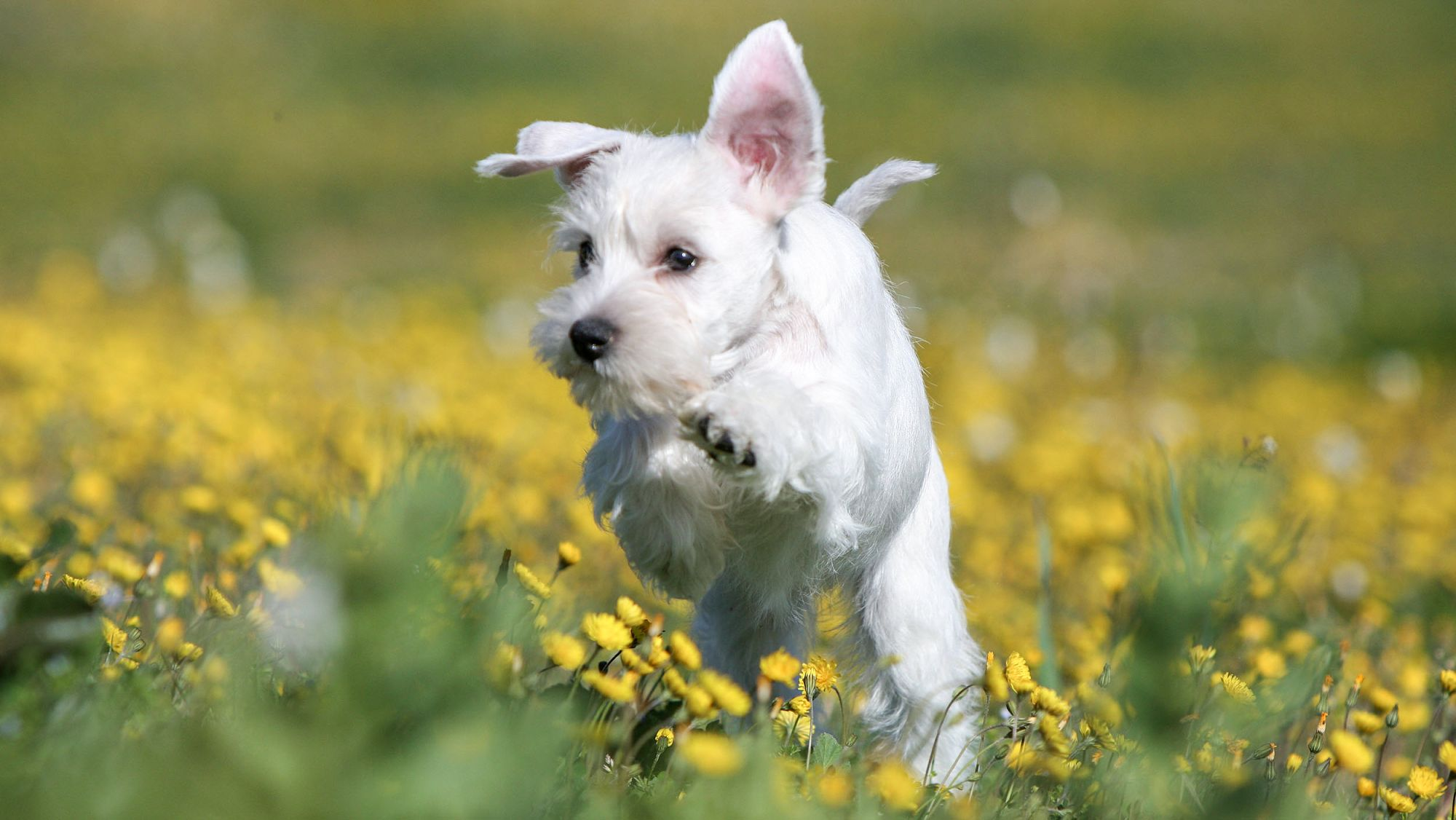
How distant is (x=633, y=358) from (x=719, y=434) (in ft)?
0.92

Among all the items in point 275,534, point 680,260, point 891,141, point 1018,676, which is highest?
point 680,260

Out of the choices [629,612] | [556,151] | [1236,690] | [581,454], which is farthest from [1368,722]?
[581,454]

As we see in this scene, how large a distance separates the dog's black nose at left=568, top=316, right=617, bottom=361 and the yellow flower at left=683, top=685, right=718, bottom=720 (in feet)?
2.49

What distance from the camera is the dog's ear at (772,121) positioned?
2.84 meters

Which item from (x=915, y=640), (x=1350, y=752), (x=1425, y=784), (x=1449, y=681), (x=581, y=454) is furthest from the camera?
(x=581, y=454)

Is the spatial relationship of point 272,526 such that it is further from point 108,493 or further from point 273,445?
point 273,445

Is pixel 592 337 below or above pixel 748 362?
above

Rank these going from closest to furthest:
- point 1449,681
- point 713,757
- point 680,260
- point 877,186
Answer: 1. point 713,757
2. point 1449,681
3. point 680,260
4. point 877,186

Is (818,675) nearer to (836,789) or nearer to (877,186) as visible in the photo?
(836,789)

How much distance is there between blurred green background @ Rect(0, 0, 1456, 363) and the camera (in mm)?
11992

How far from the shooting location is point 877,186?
3355 mm

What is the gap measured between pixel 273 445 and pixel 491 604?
355 cm

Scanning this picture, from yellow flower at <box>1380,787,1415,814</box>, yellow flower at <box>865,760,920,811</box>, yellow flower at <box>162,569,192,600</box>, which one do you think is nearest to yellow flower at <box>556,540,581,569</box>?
yellow flower at <box>865,760,920,811</box>

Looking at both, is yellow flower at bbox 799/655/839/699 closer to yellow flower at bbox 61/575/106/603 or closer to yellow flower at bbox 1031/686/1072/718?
yellow flower at bbox 1031/686/1072/718
